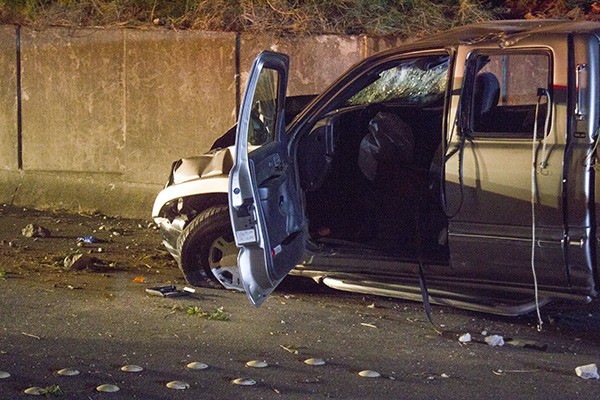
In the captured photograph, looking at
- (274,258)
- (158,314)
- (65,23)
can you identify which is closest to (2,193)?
(65,23)

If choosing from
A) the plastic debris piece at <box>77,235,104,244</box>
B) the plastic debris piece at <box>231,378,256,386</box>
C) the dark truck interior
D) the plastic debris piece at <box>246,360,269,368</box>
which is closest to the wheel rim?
the dark truck interior

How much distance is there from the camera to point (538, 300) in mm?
6273

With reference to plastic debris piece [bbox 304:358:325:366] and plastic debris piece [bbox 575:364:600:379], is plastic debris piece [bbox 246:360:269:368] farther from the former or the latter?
plastic debris piece [bbox 575:364:600:379]

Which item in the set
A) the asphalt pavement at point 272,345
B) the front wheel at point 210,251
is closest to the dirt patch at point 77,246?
the asphalt pavement at point 272,345

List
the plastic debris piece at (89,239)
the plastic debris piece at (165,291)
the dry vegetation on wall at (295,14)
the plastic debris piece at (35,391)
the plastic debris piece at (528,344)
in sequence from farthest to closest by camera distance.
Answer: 1. the dry vegetation on wall at (295,14)
2. the plastic debris piece at (89,239)
3. the plastic debris piece at (165,291)
4. the plastic debris piece at (528,344)
5. the plastic debris piece at (35,391)

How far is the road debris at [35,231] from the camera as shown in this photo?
9297mm

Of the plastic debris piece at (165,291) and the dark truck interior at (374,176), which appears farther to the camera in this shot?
the plastic debris piece at (165,291)

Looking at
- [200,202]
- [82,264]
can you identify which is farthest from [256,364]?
[82,264]

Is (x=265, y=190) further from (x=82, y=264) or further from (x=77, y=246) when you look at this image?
(x=77, y=246)

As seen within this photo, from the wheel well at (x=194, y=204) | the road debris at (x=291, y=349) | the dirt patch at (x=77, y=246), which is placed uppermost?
the wheel well at (x=194, y=204)

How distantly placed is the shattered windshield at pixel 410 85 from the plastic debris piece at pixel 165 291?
1.85 m

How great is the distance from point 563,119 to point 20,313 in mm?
3734

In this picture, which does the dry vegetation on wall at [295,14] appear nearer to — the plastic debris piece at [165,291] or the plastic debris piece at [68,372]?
the plastic debris piece at [165,291]

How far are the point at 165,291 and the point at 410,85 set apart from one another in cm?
237
